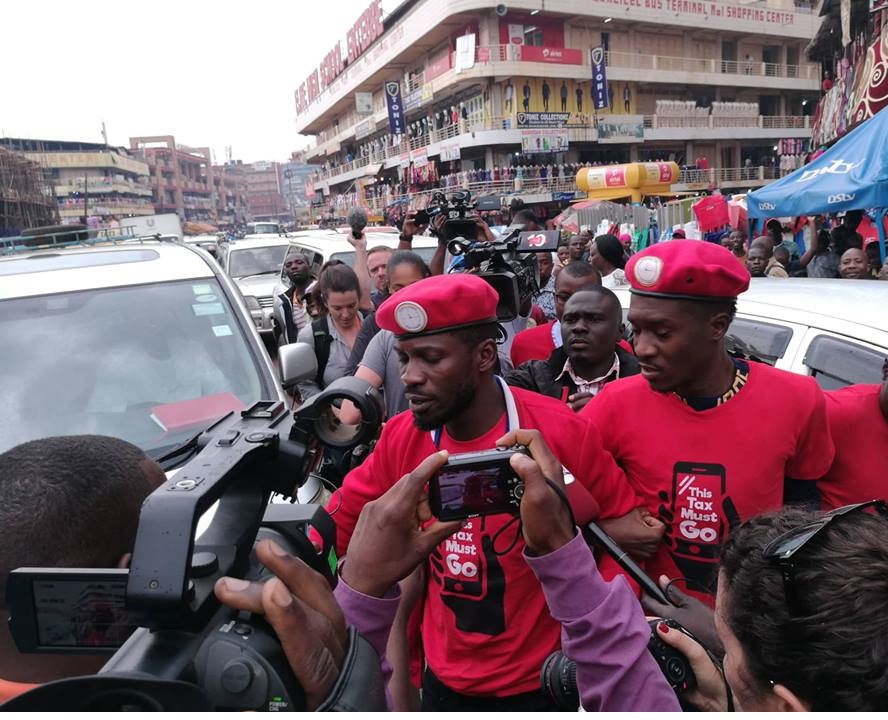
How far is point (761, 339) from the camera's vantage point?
3.01 metres

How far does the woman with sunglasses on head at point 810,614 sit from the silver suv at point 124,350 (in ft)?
6.71

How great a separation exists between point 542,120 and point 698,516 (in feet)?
114

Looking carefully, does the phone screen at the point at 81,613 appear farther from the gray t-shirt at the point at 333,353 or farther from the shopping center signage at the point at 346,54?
the shopping center signage at the point at 346,54

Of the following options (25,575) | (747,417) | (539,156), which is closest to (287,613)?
(25,575)

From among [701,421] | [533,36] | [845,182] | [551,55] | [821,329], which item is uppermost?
[533,36]

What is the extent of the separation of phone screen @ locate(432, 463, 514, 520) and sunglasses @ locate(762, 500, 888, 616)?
0.47 metres

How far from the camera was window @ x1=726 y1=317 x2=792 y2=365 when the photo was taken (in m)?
2.85

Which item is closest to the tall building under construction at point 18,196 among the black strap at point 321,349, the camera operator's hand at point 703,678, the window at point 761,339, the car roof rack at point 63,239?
the car roof rack at point 63,239

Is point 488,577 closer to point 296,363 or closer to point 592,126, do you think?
point 296,363

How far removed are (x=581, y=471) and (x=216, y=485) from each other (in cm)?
113

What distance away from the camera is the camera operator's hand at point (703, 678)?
121 centimetres

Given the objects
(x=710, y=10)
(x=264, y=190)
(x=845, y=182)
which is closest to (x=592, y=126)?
(x=710, y=10)

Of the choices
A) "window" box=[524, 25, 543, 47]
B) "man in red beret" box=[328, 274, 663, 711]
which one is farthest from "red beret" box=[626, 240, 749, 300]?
"window" box=[524, 25, 543, 47]

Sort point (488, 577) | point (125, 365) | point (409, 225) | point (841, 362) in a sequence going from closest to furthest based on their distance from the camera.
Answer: point (488, 577) < point (841, 362) < point (125, 365) < point (409, 225)
